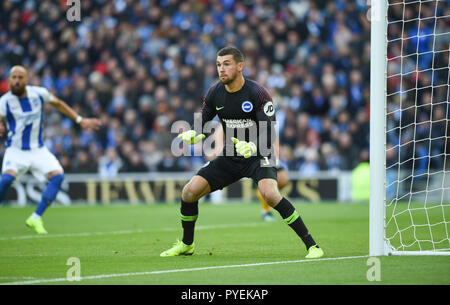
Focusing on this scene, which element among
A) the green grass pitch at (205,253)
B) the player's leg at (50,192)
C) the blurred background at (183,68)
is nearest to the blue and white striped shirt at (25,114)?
the player's leg at (50,192)

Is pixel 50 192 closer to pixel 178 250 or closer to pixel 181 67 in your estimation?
pixel 178 250

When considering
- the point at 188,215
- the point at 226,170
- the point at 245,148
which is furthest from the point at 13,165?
the point at 245,148

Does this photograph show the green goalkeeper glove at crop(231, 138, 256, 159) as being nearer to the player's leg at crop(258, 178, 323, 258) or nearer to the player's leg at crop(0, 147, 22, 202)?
the player's leg at crop(258, 178, 323, 258)

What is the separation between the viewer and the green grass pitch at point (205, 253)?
662 centimetres

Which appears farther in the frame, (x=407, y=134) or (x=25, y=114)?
(x=407, y=134)

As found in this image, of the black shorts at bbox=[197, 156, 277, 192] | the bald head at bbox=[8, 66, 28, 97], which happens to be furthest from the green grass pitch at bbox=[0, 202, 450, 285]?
the bald head at bbox=[8, 66, 28, 97]

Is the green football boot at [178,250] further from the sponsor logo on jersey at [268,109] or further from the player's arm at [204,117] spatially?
the sponsor logo on jersey at [268,109]

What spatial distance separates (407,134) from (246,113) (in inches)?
426

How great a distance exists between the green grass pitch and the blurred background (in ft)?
15.9

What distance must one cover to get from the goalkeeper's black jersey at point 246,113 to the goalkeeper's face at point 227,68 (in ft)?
A: 0.62

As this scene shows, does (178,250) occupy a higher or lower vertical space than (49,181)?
lower

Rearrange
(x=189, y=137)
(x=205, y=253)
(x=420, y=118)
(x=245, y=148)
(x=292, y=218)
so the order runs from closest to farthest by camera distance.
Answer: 1. (x=245, y=148)
2. (x=292, y=218)
3. (x=189, y=137)
4. (x=205, y=253)
5. (x=420, y=118)

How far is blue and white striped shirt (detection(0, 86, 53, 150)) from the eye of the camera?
39.2 feet

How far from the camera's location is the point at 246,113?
325 inches
